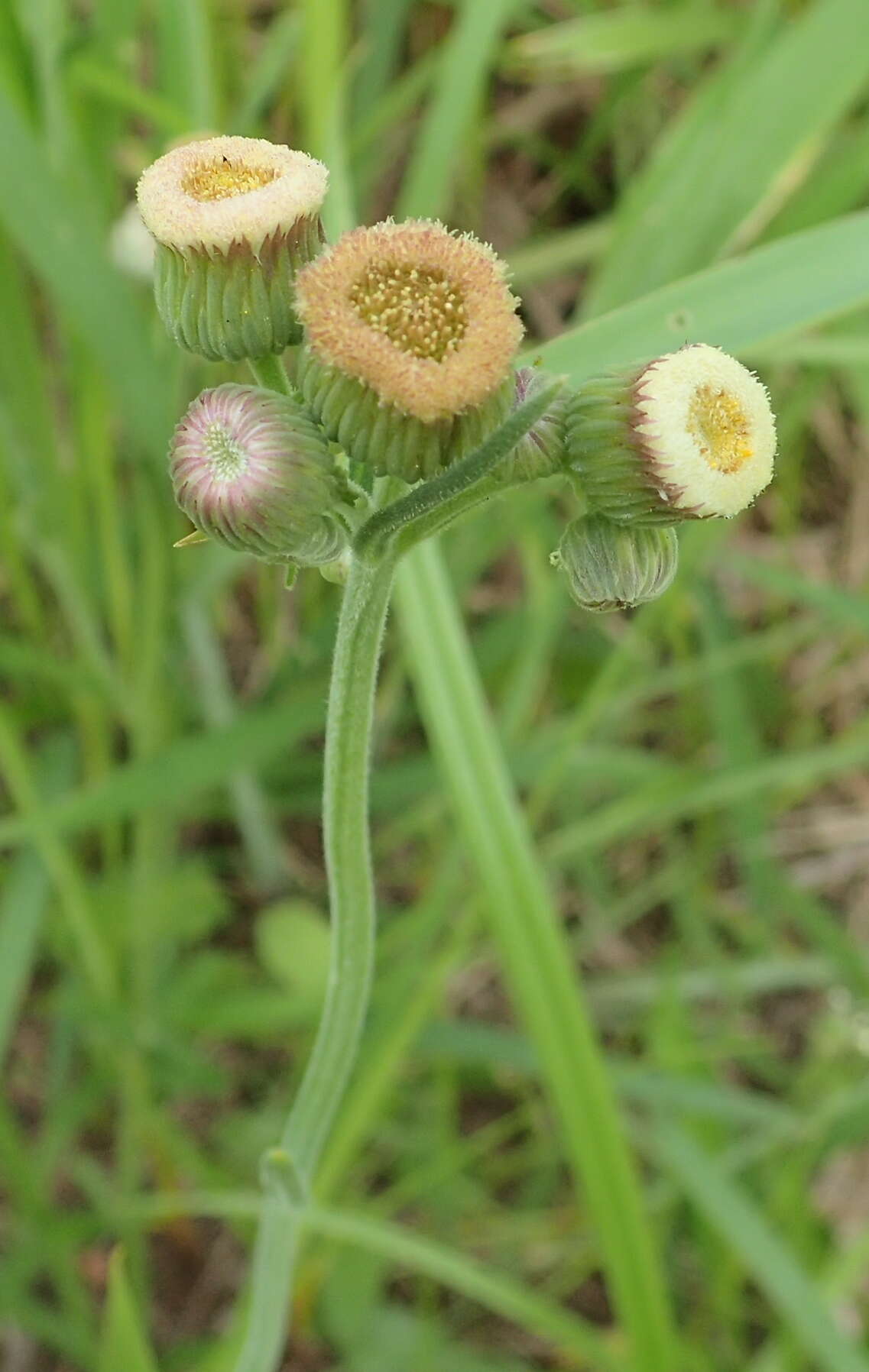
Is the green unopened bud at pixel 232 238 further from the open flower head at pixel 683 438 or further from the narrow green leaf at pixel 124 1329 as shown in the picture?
the narrow green leaf at pixel 124 1329

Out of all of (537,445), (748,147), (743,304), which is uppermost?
(748,147)

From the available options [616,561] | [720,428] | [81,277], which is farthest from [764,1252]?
[81,277]

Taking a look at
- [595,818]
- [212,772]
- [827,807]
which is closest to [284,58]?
[212,772]

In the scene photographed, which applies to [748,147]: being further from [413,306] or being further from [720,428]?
[413,306]

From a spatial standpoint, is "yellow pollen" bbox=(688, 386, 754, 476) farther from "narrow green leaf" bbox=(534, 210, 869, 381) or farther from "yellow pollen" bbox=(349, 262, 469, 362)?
"narrow green leaf" bbox=(534, 210, 869, 381)

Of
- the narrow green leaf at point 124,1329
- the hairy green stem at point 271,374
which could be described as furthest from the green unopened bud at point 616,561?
the narrow green leaf at point 124,1329

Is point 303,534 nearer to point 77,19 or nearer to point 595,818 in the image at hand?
point 595,818
